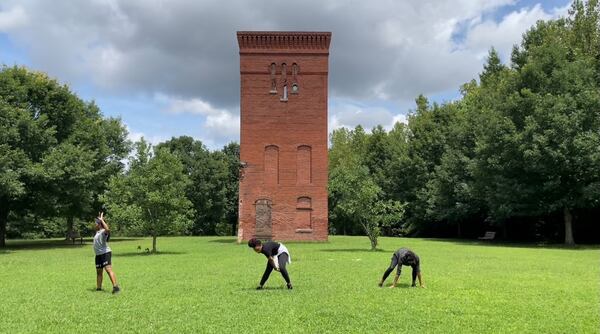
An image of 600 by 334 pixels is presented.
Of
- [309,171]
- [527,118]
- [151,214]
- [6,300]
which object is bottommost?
[6,300]

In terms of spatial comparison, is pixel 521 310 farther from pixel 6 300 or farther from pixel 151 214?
pixel 151 214

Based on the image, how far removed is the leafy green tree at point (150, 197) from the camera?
30.0 metres

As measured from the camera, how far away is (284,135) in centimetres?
4000

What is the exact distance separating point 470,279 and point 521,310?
5143 mm

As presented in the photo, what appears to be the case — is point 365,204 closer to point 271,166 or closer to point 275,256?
point 271,166

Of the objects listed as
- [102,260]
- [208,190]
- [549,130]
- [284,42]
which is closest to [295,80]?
[284,42]

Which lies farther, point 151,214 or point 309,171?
point 309,171

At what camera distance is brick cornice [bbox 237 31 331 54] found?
39.8 meters

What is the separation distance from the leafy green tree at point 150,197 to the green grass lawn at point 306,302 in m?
10.9

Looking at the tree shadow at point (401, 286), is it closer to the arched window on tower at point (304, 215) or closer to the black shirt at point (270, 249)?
the black shirt at point (270, 249)

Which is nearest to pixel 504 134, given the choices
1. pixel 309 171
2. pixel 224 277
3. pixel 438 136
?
pixel 309 171

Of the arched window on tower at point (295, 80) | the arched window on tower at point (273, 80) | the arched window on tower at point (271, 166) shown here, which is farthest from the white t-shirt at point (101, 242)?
the arched window on tower at point (295, 80)

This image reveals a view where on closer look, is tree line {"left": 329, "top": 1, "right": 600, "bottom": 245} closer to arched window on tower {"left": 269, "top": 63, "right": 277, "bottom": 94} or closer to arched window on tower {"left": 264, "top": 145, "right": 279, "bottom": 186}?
arched window on tower {"left": 264, "top": 145, "right": 279, "bottom": 186}

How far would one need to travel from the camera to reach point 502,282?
49.5ft
